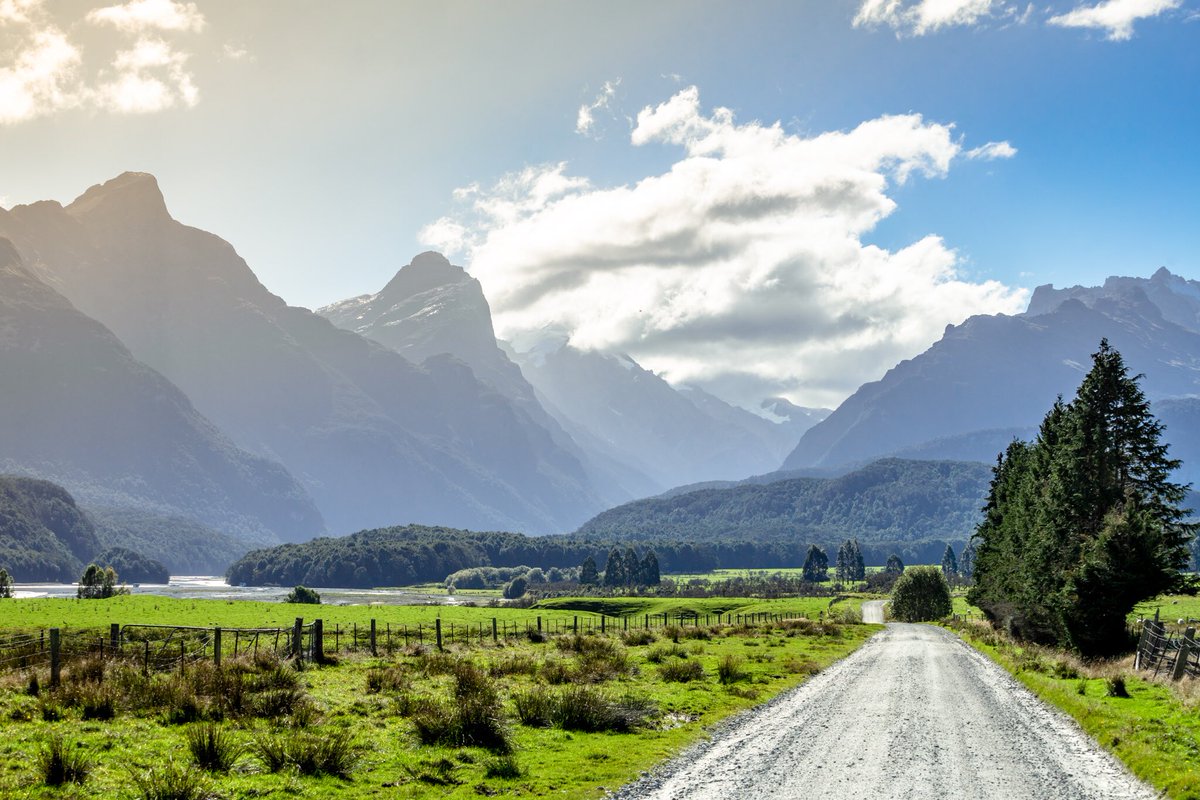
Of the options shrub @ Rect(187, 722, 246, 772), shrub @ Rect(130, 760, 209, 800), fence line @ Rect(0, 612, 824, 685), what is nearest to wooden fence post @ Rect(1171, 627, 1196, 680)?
shrub @ Rect(187, 722, 246, 772)

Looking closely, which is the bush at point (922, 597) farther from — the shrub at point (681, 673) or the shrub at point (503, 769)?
the shrub at point (503, 769)

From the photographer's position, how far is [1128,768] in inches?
861

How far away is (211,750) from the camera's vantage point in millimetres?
18438

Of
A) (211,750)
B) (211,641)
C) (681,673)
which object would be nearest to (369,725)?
(211,750)

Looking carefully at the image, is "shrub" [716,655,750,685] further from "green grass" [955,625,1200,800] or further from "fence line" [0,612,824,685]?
"fence line" [0,612,824,685]

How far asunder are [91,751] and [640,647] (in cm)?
4273

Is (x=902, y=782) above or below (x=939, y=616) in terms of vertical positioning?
above

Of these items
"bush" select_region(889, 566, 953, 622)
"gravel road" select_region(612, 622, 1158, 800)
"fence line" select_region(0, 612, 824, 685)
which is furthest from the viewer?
"bush" select_region(889, 566, 953, 622)

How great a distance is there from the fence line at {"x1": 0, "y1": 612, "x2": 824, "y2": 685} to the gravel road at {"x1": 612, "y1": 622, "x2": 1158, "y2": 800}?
62.2 feet

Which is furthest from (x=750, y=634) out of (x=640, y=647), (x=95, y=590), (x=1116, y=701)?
(x=95, y=590)

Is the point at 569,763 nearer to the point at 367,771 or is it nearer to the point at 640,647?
the point at 367,771

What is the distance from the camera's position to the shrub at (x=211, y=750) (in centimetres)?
1823

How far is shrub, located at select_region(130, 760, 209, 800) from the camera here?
51.1 ft

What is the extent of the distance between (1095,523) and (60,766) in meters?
58.5
